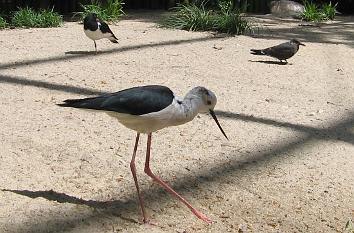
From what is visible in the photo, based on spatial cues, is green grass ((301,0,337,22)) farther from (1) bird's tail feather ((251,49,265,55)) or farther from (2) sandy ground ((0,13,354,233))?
(1) bird's tail feather ((251,49,265,55))

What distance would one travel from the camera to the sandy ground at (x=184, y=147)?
3176 millimetres

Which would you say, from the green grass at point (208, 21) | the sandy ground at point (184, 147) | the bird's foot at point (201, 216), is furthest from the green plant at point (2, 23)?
the bird's foot at point (201, 216)

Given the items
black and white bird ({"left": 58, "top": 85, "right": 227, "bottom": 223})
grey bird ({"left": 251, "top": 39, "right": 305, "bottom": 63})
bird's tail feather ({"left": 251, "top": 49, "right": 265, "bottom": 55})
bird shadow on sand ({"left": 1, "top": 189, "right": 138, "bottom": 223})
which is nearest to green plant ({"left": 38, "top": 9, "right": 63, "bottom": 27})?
bird's tail feather ({"left": 251, "top": 49, "right": 265, "bottom": 55})

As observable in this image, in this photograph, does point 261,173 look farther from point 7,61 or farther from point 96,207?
point 7,61

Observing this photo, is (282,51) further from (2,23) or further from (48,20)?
(2,23)

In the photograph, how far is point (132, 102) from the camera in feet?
9.48

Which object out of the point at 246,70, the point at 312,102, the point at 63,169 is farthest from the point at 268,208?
the point at 246,70

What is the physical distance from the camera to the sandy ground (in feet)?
10.4

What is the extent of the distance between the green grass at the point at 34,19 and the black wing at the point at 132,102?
261 inches

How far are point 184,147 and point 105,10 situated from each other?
20.5 feet

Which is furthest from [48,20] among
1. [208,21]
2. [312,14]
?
[312,14]

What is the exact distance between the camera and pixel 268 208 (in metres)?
3.34

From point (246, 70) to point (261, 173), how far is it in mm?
3085

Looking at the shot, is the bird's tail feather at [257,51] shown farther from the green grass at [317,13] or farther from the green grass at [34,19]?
the green grass at [317,13]
